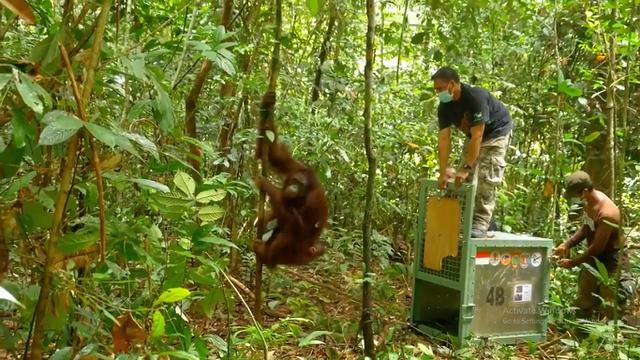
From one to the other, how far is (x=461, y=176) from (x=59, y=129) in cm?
343

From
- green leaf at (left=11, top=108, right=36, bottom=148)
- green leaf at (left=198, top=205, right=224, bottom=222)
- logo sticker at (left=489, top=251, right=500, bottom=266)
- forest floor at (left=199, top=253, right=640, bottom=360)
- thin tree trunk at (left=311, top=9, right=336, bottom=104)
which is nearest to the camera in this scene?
green leaf at (left=11, top=108, right=36, bottom=148)

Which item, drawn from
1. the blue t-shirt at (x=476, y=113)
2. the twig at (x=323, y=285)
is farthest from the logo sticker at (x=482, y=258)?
the twig at (x=323, y=285)

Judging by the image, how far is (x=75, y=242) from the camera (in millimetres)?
1655

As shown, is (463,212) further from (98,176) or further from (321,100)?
(98,176)

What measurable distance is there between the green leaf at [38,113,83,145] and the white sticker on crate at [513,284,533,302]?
12.6 ft

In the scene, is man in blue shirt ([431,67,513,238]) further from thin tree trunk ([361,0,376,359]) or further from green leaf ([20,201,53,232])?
green leaf ([20,201,53,232])

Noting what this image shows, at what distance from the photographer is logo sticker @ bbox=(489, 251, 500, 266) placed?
443 cm

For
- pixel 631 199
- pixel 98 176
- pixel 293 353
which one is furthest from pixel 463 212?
pixel 98 176

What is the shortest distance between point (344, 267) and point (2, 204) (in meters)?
3.95

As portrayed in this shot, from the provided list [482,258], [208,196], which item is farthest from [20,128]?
[482,258]

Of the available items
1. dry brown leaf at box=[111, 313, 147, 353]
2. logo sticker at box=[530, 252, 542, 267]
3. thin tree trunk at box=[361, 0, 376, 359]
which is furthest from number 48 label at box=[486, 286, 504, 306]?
dry brown leaf at box=[111, 313, 147, 353]

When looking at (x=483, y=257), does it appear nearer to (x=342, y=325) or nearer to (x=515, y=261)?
(x=515, y=261)

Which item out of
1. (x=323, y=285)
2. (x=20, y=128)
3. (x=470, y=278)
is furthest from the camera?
(x=323, y=285)

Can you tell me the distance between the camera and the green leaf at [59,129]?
126 centimetres
